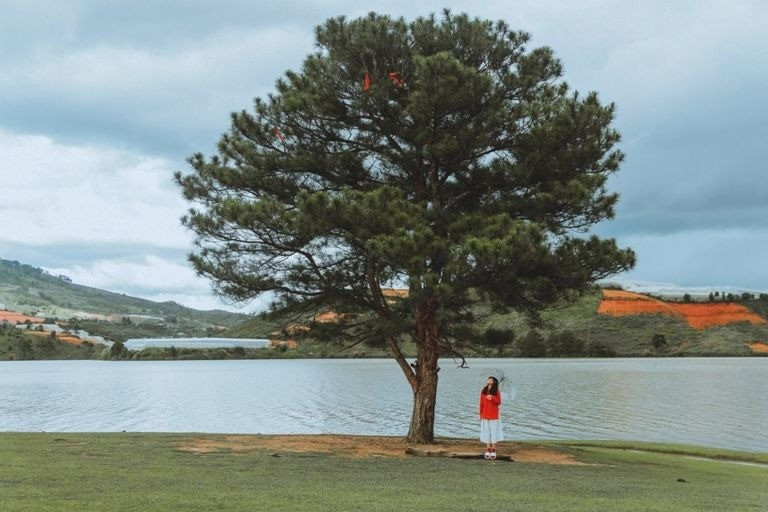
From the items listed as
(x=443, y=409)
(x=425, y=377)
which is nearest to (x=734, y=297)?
(x=443, y=409)

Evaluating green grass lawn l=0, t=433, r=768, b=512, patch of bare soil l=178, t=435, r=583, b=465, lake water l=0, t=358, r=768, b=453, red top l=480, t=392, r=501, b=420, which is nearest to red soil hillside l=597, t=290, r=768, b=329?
lake water l=0, t=358, r=768, b=453

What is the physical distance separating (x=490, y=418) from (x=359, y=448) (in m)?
4.19

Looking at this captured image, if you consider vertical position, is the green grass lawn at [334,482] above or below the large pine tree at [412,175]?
below

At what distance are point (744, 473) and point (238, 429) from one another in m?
24.0

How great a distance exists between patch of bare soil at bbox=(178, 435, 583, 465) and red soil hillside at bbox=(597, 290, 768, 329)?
123752 mm

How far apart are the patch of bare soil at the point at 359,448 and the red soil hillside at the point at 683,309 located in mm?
123752

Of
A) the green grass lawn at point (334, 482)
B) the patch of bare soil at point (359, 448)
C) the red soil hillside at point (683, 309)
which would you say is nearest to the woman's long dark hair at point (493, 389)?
the patch of bare soil at point (359, 448)

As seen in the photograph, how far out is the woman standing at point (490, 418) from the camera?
18375 mm

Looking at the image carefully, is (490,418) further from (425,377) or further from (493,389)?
(425,377)

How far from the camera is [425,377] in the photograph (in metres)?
22.2

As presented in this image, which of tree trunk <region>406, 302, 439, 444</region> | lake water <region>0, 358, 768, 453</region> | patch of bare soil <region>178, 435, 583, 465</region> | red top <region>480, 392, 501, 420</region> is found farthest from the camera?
lake water <region>0, 358, 768, 453</region>

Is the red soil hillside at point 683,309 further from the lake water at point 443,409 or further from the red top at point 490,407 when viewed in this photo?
the red top at point 490,407

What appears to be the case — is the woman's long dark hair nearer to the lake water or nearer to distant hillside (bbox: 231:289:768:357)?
the lake water

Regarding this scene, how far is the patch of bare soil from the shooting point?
1894cm
